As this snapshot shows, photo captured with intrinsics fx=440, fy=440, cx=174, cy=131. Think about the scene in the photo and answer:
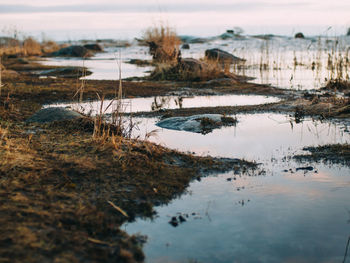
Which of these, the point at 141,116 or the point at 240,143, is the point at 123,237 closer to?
the point at 240,143

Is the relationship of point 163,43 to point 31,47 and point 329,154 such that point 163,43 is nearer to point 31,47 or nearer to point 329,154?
point 329,154

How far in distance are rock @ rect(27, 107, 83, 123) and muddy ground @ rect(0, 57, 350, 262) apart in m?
0.25

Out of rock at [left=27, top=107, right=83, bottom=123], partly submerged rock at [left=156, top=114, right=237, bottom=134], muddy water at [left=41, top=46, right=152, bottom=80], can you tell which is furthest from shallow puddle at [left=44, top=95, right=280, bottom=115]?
muddy water at [left=41, top=46, right=152, bottom=80]

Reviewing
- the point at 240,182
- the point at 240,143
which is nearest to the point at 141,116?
the point at 240,143

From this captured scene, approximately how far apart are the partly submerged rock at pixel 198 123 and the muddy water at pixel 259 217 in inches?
51.4

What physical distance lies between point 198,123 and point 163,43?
10.1m

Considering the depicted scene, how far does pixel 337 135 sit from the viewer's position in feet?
21.7

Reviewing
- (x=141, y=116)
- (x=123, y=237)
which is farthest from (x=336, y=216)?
(x=141, y=116)

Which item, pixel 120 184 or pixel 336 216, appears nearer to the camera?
pixel 336 216

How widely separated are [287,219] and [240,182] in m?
0.97

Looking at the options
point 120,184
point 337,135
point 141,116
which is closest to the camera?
point 120,184

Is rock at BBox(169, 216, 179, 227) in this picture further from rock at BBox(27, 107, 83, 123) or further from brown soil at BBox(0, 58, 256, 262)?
rock at BBox(27, 107, 83, 123)

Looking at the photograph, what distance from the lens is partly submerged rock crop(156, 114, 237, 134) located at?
7.08 metres

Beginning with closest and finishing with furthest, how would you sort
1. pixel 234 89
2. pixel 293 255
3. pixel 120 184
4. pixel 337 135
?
pixel 293 255, pixel 120 184, pixel 337 135, pixel 234 89
